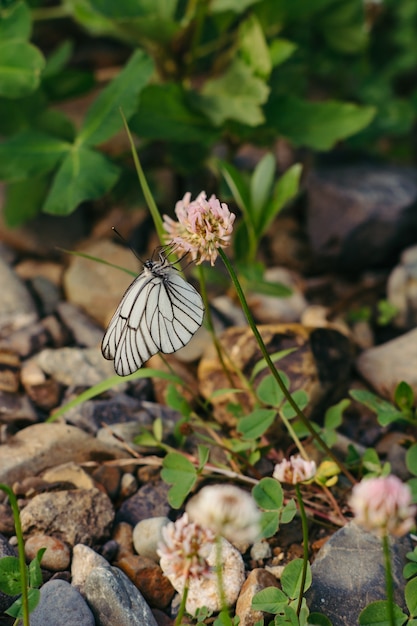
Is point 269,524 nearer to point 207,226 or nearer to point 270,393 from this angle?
point 270,393

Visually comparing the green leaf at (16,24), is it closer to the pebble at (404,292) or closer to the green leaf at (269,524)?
the pebble at (404,292)

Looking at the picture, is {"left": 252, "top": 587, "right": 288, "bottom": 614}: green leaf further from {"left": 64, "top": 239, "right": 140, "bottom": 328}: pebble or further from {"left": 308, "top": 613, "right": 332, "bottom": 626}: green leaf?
{"left": 64, "top": 239, "right": 140, "bottom": 328}: pebble

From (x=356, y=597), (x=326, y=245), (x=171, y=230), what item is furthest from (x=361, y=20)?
(x=356, y=597)

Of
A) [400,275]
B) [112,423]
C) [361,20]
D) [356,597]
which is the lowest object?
[400,275]

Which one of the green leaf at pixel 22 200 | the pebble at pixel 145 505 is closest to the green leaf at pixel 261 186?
the green leaf at pixel 22 200

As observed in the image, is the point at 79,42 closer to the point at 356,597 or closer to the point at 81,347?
the point at 81,347

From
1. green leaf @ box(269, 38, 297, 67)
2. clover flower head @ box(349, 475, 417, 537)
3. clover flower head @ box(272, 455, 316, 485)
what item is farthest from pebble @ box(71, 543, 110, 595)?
green leaf @ box(269, 38, 297, 67)

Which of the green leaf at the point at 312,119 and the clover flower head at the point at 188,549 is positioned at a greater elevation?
the clover flower head at the point at 188,549

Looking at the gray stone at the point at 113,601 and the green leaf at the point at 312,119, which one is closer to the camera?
the gray stone at the point at 113,601
